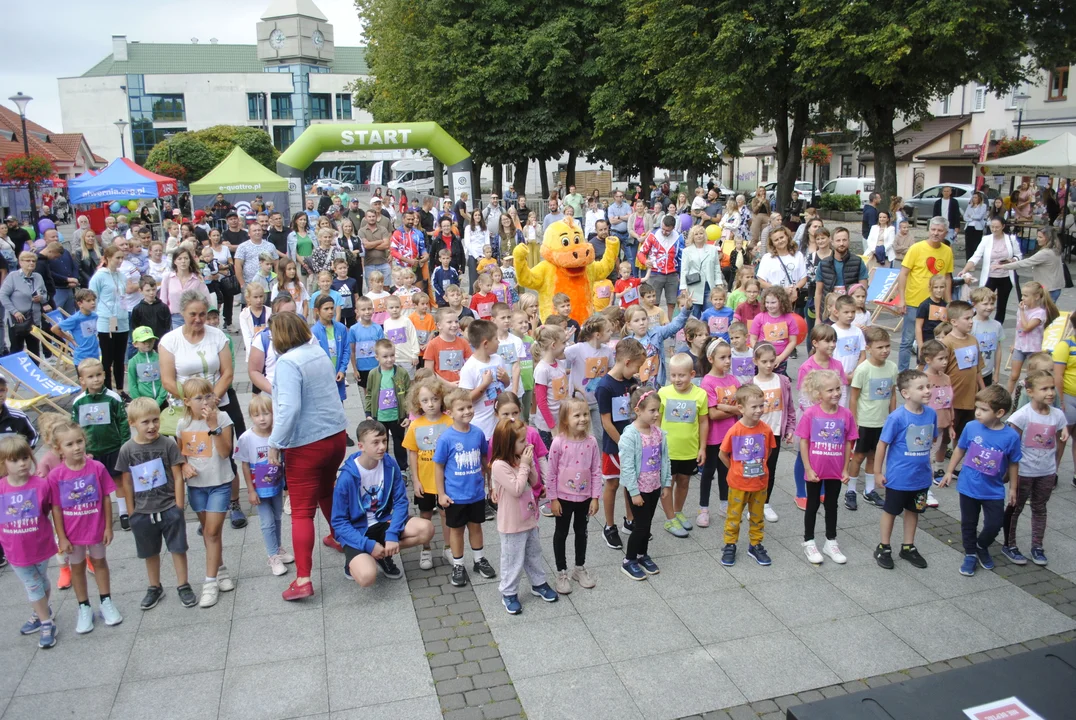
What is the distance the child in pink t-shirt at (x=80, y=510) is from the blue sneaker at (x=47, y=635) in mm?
149

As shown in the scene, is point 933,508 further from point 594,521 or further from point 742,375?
point 594,521

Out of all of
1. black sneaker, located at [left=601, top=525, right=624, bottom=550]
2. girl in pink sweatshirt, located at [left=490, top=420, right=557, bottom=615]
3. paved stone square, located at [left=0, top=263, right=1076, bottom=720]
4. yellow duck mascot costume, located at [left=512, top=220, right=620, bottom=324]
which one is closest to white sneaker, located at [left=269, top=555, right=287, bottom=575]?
paved stone square, located at [left=0, top=263, right=1076, bottom=720]

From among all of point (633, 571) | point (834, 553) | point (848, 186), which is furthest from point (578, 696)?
point (848, 186)

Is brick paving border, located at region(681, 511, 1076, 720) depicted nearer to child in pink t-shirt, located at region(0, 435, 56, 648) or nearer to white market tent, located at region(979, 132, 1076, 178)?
child in pink t-shirt, located at region(0, 435, 56, 648)

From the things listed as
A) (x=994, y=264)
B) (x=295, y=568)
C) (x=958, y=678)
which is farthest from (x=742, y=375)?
(x=994, y=264)

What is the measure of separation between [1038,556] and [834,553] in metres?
1.45

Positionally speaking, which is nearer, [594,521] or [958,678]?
[958,678]

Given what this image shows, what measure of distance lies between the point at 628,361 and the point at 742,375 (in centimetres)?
135

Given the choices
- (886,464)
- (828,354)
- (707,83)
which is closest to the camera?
(886,464)

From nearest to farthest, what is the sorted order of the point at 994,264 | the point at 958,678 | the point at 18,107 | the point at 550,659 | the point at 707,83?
the point at 958,678, the point at 550,659, the point at 994,264, the point at 707,83, the point at 18,107

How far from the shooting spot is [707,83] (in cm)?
2264

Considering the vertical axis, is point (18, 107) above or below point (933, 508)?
above

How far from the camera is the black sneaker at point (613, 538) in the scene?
661cm

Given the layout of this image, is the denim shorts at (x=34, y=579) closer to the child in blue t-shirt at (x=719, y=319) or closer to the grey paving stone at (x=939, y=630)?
the grey paving stone at (x=939, y=630)
